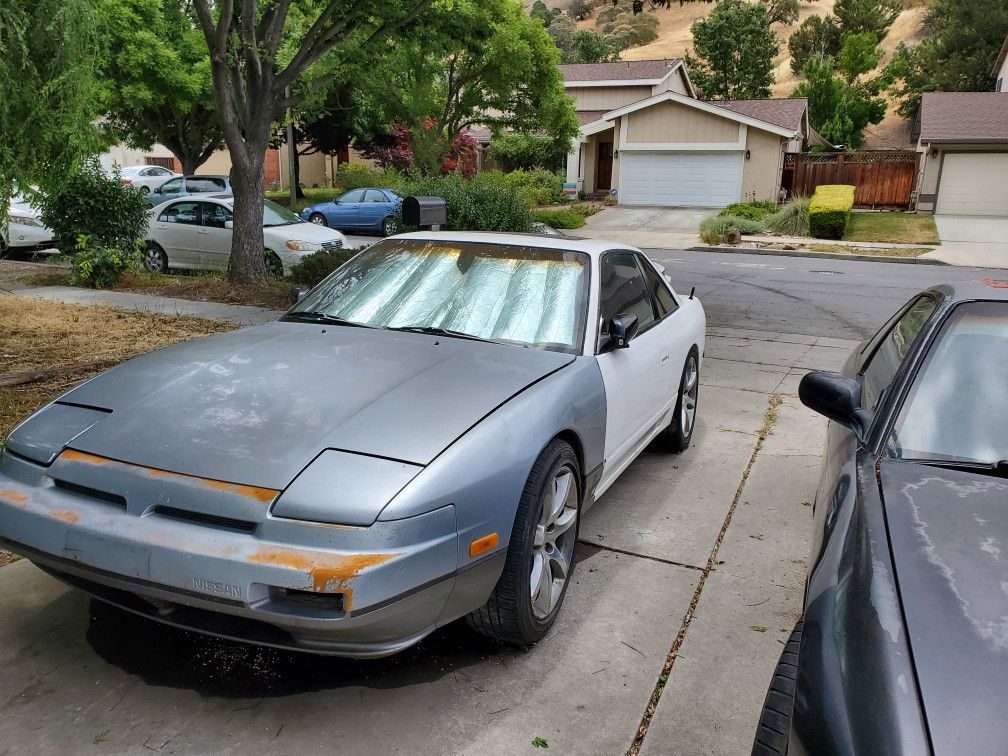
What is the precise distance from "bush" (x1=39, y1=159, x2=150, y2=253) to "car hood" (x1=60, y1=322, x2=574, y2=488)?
9.35m

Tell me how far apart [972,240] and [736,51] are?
3713 cm

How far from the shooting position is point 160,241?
13.6 meters

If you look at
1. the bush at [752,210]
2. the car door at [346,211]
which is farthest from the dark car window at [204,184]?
the bush at [752,210]

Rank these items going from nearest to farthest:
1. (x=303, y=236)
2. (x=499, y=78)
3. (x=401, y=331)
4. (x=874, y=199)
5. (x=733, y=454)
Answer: (x=401, y=331) → (x=733, y=454) → (x=303, y=236) → (x=499, y=78) → (x=874, y=199)

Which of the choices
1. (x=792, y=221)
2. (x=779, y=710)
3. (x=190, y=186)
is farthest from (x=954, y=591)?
(x=190, y=186)

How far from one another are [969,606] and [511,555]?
1.43 m

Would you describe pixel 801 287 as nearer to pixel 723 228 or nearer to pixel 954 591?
pixel 723 228

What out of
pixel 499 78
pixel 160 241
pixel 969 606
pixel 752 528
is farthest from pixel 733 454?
pixel 499 78

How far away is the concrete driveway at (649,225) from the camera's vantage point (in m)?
23.5

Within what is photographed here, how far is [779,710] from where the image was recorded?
202cm

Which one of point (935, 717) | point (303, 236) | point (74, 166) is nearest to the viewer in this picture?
point (935, 717)

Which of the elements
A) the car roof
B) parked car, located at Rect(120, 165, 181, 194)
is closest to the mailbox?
the car roof

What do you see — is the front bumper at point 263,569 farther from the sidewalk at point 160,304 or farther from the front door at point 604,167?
the front door at point 604,167

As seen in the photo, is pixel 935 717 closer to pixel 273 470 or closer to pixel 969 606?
pixel 969 606
